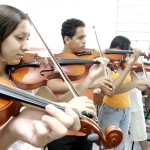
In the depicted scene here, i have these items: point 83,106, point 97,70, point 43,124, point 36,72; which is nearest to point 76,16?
point 97,70

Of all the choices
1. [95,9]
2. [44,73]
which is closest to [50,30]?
[95,9]

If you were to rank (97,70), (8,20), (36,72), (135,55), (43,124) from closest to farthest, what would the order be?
(43,124), (8,20), (36,72), (97,70), (135,55)

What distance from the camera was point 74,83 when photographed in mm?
1498

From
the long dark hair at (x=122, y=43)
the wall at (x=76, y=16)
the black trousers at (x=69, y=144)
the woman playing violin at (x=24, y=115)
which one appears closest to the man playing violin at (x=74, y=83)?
the black trousers at (x=69, y=144)

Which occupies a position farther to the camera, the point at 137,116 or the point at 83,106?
the point at 137,116

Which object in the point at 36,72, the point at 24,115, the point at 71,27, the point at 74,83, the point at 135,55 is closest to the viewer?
the point at 24,115

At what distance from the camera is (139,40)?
3.75 metres

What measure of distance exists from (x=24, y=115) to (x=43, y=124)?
13 cm

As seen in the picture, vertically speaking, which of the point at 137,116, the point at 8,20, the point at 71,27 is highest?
the point at 8,20

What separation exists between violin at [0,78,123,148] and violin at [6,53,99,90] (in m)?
0.42

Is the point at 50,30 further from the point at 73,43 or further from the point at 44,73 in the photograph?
the point at 44,73

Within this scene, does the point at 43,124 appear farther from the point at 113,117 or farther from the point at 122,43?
the point at 122,43

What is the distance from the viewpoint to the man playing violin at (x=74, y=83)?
4.25 ft

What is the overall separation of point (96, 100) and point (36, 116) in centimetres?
195
